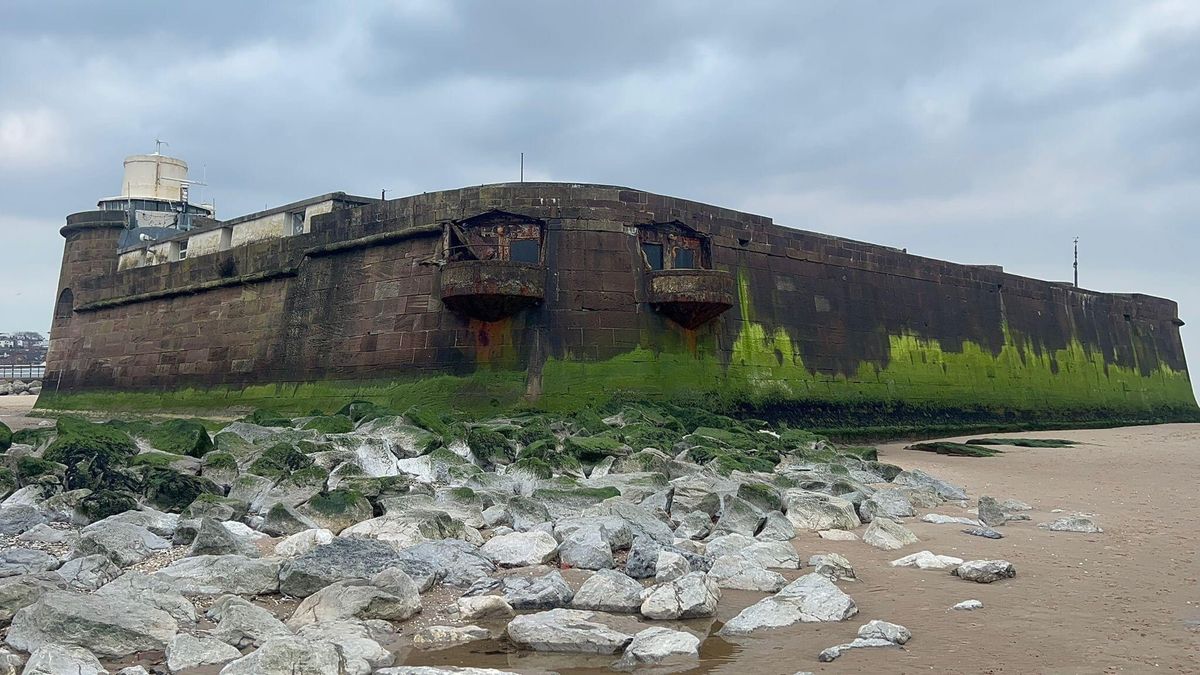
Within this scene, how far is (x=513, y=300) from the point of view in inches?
559

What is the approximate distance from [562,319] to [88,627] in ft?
34.6

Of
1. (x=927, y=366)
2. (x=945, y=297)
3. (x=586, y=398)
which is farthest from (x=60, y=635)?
(x=945, y=297)

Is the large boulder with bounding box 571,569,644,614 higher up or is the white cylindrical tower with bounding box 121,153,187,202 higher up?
the white cylindrical tower with bounding box 121,153,187,202

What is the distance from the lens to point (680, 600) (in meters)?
4.90

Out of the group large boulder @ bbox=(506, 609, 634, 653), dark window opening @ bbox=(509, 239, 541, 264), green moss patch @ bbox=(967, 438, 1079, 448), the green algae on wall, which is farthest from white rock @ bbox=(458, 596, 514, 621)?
green moss patch @ bbox=(967, 438, 1079, 448)

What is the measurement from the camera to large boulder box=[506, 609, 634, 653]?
4.39 metres

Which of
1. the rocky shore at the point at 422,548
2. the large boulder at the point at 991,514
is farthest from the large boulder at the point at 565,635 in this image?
the large boulder at the point at 991,514

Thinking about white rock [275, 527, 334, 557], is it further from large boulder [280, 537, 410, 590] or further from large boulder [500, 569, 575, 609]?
large boulder [500, 569, 575, 609]

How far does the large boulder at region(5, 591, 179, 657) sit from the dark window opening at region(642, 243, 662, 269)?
1137 cm

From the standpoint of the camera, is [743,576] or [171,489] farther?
[171,489]

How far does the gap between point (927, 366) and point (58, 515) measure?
54.7 feet

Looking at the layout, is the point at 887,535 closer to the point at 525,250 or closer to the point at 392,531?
the point at 392,531

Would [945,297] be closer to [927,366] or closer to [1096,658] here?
[927,366]

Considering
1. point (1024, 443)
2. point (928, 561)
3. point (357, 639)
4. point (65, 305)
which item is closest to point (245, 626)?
point (357, 639)
